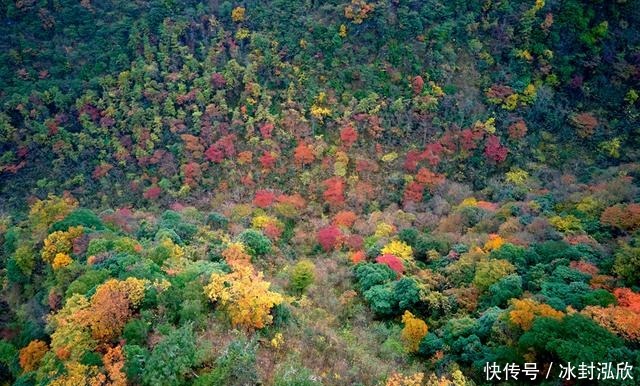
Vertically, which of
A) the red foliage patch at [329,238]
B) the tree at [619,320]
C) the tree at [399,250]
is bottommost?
the red foliage patch at [329,238]

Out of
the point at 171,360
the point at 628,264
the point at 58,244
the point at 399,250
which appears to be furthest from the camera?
the point at 399,250

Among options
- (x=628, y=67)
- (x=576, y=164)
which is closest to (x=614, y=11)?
(x=628, y=67)

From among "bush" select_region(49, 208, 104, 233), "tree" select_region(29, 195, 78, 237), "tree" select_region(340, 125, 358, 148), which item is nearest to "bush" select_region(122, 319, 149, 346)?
"bush" select_region(49, 208, 104, 233)

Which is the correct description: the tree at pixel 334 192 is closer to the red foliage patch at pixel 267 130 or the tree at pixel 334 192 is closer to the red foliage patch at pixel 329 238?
the red foliage patch at pixel 329 238

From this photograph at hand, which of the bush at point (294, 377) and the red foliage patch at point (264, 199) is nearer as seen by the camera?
the bush at point (294, 377)

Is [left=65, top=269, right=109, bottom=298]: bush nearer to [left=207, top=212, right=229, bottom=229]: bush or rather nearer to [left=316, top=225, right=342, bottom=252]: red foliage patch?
[left=207, top=212, right=229, bottom=229]: bush

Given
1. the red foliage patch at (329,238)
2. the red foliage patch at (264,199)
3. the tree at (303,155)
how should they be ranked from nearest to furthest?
1. the red foliage patch at (329,238)
2. the red foliage patch at (264,199)
3. the tree at (303,155)

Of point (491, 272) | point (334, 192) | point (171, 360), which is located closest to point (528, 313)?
point (491, 272)

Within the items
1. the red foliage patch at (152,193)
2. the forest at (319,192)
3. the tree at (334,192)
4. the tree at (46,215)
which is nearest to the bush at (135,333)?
the forest at (319,192)

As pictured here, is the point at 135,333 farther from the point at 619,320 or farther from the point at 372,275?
the point at 619,320
